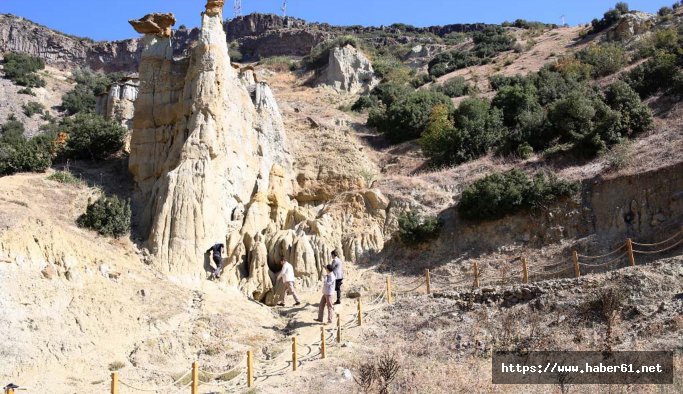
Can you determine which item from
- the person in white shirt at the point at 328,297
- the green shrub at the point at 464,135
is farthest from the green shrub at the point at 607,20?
the person in white shirt at the point at 328,297

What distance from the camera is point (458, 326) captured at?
1698 centimetres

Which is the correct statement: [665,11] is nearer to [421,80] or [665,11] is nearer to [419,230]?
[421,80]

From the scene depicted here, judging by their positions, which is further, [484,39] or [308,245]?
[484,39]

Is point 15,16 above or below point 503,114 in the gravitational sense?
above

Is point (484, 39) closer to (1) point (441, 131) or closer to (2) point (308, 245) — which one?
(1) point (441, 131)

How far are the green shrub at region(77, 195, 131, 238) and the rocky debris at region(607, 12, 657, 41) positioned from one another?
40.3m

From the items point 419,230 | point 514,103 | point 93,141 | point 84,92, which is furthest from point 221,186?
point 84,92

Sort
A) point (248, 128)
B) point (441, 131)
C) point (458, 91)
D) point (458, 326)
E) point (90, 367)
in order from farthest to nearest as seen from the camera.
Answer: point (458, 91)
point (441, 131)
point (248, 128)
point (458, 326)
point (90, 367)

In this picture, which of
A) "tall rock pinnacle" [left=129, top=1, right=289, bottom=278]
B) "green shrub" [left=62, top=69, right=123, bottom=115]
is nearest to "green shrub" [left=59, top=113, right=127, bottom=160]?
"tall rock pinnacle" [left=129, top=1, right=289, bottom=278]

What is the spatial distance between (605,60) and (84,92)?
43611 mm

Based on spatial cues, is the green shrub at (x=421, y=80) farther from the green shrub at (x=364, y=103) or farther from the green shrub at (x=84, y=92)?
the green shrub at (x=84, y=92)

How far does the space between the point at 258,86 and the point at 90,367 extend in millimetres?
18091

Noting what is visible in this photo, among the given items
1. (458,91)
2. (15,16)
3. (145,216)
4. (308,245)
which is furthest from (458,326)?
(15,16)

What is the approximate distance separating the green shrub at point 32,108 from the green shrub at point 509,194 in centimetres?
4191
